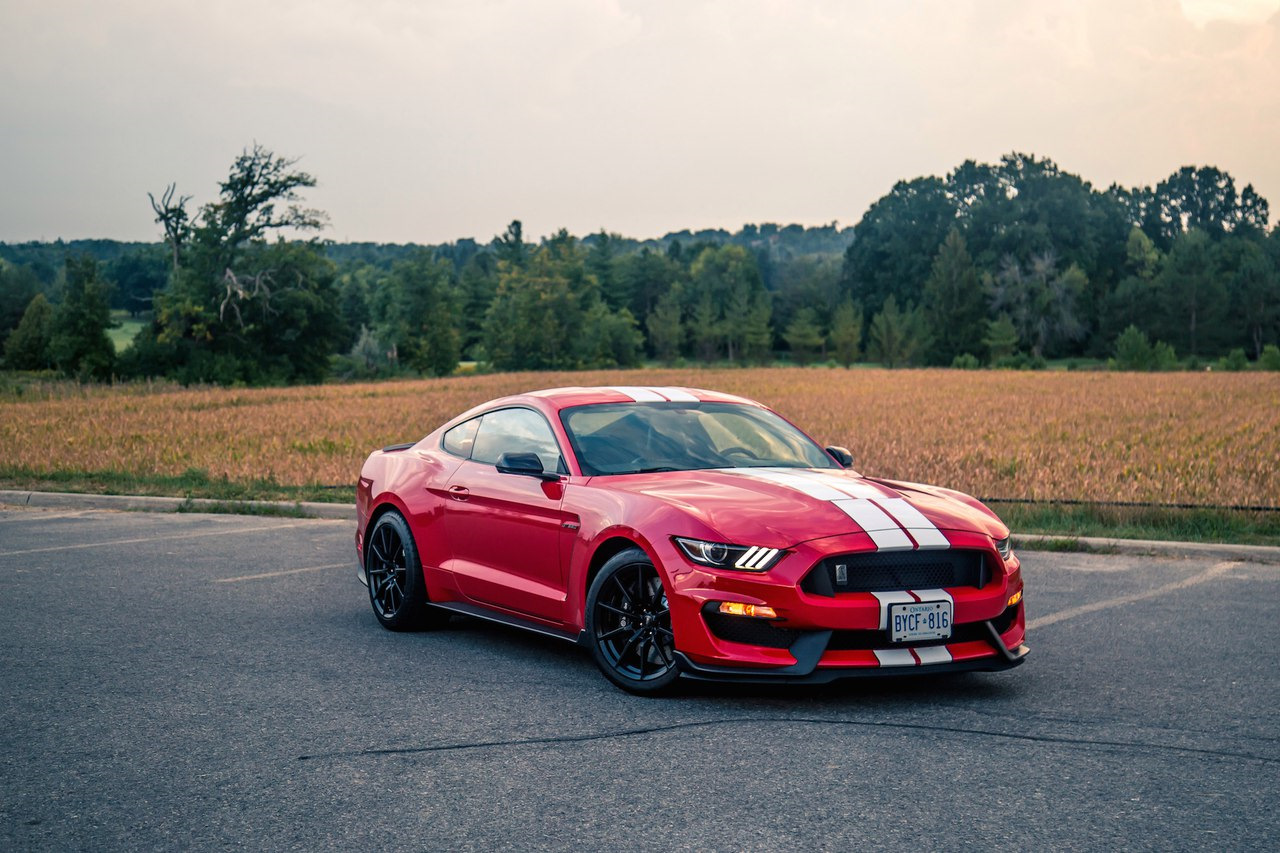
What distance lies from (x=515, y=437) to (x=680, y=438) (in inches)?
38.7

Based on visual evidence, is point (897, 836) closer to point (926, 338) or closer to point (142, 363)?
point (142, 363)

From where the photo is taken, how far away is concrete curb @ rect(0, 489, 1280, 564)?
34.0 feet

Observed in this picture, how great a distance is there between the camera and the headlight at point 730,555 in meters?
5.53

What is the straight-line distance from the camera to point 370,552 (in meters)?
8.07

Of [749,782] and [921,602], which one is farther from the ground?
[921,602]

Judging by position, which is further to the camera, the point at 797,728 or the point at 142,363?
the point at 142,363

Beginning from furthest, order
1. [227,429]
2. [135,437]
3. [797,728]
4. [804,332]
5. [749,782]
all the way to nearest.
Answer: [804,332] < [227,429] < [135,437] < [797,728] < [749,782]

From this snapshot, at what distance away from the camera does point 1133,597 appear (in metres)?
8.60

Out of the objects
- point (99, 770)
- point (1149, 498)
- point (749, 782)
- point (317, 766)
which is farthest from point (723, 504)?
point (1149, 498)

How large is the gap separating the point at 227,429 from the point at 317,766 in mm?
21931

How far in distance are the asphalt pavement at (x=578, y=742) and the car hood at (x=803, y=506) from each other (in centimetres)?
78

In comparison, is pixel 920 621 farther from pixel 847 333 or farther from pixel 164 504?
pixel 847 333

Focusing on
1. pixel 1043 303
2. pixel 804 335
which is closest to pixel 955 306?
pixel 1043 303

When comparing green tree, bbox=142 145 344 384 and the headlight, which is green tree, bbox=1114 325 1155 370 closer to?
green tree, bbox=142 145 344 384
